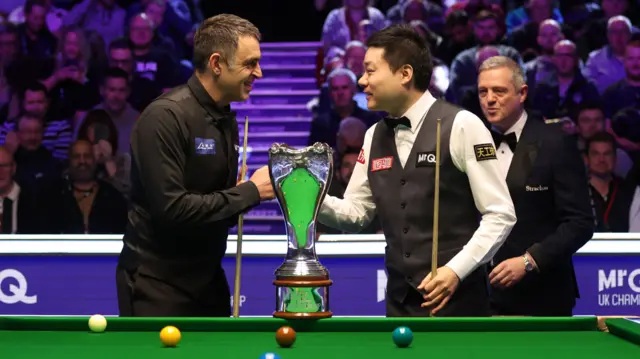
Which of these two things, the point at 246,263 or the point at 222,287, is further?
the point at 246,263

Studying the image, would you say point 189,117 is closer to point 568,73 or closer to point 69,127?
point 69,127

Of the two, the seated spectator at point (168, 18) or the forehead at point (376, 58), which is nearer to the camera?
the forehead at point (376, 58)

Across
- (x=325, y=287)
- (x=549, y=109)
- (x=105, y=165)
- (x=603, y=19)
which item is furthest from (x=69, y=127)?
(x=325, y=287)

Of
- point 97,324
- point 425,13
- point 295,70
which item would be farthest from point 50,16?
point 97,324

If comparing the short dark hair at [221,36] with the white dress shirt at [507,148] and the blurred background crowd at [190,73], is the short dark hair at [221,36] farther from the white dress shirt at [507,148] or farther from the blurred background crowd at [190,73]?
the blurred background crowd at [190,73]

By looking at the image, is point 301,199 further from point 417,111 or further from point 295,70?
point 295,70

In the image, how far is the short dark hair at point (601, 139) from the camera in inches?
283

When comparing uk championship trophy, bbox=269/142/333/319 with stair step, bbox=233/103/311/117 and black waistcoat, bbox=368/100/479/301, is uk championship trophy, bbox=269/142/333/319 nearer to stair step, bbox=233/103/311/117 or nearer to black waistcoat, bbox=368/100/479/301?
black waistcoat, bbox=368/100/479/301

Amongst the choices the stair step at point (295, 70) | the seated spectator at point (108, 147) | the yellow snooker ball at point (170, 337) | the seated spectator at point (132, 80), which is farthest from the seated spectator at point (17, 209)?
the yellow snooker ball at point (170, 337)

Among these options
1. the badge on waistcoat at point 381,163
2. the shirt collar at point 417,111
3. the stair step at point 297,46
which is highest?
the stair step at point 297,46

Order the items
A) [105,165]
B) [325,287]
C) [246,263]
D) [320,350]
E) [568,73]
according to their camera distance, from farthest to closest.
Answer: [568,73] → [105,165] → [246,263] → [325,287] → [320,350]

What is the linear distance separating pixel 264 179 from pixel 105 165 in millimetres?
4203

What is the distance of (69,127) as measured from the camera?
7.40 meters

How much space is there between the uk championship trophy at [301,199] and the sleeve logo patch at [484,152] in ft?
1.92
